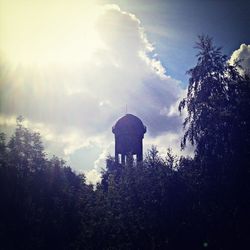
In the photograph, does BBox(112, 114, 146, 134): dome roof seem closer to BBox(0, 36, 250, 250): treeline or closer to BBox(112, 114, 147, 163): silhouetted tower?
BBox(112, 114, 147, 163): silhouetted tower

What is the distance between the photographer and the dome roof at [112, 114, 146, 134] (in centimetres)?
3650

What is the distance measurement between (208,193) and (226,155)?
6.82 ft

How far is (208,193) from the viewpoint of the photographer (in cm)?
1562

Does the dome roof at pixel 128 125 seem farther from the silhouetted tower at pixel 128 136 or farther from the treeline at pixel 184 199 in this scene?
the treeline at pixel 184 199

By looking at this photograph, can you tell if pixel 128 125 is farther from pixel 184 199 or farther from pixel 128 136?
pixel 184 199

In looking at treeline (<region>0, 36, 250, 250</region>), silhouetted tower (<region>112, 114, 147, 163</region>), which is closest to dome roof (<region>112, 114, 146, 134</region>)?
silhouetted tower (<region>112, 114, 147, 163</region>)

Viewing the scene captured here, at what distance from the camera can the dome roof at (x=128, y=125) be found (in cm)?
3650

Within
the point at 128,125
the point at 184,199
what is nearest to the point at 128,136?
the point at 128,125

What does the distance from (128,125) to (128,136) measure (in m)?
0.98

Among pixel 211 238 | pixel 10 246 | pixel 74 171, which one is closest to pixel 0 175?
pixel 10 246

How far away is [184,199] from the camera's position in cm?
1565

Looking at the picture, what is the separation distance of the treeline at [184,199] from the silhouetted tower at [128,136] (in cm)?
1345

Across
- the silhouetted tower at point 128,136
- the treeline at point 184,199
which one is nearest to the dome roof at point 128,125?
the silhouetted tower at point 128,136

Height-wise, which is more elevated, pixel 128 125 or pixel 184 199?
pixel 128 125
